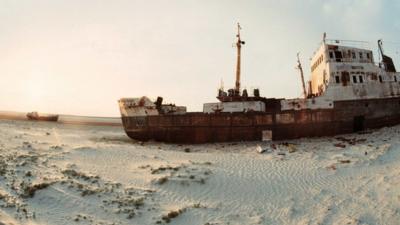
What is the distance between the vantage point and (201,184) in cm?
1720

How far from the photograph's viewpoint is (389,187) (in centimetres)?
1611

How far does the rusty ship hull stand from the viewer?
26.5 metres

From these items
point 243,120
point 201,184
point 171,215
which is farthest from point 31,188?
point 243,120

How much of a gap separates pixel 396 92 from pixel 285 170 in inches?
536

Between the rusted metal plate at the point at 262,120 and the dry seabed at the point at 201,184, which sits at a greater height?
the rusted metal plate at the point at 262,120

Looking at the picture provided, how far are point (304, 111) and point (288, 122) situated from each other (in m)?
1.23

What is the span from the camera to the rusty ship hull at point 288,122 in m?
26.5

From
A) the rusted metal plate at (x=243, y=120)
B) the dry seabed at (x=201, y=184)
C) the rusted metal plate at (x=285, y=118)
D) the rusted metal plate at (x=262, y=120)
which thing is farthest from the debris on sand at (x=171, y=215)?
the rusted metal plate at (x=285, y=118)

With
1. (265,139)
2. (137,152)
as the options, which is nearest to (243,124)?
(265,139)

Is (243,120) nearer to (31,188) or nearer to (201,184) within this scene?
(201,184)

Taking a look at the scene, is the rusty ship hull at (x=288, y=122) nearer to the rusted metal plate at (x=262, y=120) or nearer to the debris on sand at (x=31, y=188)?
the rusted metal plate at (x=262, y=120)

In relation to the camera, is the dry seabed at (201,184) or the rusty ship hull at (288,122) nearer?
the dry seabed at (201,184)

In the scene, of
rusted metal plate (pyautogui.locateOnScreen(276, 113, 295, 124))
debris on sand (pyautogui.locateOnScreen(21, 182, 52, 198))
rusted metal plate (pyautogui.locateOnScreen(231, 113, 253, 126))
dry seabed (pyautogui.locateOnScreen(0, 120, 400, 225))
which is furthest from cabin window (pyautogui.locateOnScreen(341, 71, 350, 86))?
debris on sand (pyautogui.locateOnScreen(21, 182, 52, 198))

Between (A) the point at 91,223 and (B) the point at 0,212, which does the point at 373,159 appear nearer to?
(A) the point at 91,223
